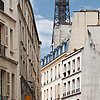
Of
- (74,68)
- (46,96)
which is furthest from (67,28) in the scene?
(74,68)

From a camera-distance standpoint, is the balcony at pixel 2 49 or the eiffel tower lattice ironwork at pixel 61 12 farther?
the eiffel tower lattice ironwork at pixel 61 12

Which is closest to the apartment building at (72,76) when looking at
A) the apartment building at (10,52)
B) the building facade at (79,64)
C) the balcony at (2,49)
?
the building facade at (79,64)

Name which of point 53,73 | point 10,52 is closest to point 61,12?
point 53,73

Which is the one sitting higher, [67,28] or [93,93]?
[67,28]

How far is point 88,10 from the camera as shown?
71688 millimetres

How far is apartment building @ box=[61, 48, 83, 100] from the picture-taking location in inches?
2518

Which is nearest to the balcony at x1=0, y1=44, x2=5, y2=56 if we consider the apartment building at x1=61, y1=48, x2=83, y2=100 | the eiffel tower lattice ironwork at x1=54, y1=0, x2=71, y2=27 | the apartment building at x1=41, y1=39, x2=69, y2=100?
the apartment building at x1=61, y1=48, x2=83, y2=100

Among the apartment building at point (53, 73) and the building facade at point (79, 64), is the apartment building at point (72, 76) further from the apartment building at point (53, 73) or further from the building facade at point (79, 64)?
the apartment building at point (53, 73)

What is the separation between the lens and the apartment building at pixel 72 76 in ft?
210

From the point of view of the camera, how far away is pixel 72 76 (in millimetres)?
65500

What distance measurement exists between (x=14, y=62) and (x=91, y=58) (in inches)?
1423

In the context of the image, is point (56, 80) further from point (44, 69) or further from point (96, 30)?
point (96, 30)

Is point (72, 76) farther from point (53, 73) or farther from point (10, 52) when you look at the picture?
point (10, 52)

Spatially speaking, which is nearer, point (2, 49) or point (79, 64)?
point (2, 49)
